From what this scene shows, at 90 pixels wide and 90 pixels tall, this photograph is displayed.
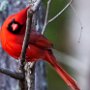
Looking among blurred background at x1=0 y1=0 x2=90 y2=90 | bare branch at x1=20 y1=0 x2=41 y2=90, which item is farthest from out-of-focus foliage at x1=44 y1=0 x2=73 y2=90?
bare branch at x1=20 y1=0 x2=41 y2=90

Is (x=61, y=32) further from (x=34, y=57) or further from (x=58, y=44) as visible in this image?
(x=34, y=57)

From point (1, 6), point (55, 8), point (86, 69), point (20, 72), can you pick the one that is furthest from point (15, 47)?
point (55, 8)

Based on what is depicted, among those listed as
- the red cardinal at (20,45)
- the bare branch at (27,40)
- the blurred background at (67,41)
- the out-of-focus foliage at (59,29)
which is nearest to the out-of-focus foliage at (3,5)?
the blurred background at (67,41)

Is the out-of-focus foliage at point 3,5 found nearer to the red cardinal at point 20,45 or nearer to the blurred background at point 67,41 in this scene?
the blurred background at point 67,41

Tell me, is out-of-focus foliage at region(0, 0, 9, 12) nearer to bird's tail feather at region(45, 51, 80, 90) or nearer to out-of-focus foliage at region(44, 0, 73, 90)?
bird's tail feather at region(45, 51, 80, 90)

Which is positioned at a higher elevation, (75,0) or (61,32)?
(75,0)

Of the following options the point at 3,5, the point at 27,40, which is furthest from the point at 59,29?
the point at 27,40
